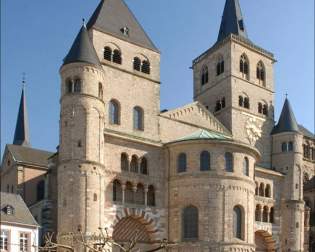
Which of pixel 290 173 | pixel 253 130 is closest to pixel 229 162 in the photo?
pixel 253 130

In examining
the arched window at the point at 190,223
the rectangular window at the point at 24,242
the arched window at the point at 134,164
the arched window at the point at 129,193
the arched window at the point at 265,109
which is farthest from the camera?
the arched window at the point at 265,109

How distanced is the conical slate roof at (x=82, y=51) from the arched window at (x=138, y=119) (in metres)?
5.93

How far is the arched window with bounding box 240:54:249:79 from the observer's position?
63044 mm

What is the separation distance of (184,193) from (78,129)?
34.5 ft

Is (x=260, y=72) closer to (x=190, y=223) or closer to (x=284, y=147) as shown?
(x=284, y=147)

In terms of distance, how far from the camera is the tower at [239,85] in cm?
6094

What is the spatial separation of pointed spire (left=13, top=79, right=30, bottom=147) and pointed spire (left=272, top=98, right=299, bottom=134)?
34607mm

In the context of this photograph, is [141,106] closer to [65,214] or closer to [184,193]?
[184,193]

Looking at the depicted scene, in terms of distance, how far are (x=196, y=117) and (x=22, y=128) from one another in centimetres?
3442

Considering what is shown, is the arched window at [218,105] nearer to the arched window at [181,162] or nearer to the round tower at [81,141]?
the arched window at [181,162]

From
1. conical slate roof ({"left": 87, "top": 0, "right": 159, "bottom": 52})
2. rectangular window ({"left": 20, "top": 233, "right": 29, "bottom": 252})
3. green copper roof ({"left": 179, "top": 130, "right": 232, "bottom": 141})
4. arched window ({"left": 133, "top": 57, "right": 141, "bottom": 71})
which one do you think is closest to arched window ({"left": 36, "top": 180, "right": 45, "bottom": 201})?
arched window ({"left": 133, "top": 57, "right": 141, "bottom": 71})

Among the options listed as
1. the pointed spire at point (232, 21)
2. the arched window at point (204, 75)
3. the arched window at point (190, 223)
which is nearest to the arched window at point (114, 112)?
the arched window at point (190, 223)

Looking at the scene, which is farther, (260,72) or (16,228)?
A: (260,72)

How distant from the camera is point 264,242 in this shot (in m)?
57.2
